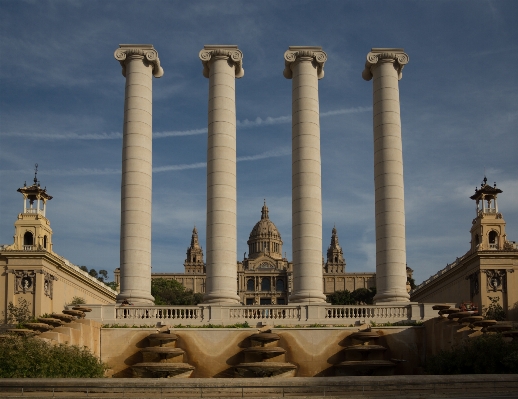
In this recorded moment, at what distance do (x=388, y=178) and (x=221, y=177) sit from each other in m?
15.7

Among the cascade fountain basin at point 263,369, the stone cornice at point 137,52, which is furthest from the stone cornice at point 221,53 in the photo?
the cascade fountain basin at point 263,369

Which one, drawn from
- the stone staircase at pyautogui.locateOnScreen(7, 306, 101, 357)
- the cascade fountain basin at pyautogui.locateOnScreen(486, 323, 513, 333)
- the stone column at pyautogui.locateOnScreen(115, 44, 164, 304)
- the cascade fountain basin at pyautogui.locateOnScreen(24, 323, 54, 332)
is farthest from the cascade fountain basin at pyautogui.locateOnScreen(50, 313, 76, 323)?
the cascade fountain basin at pyautogui.locateOnScreen(486, 323, 513, 333)

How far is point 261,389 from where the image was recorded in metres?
43.5

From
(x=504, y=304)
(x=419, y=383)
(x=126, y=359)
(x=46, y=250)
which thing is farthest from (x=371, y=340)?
(x=46, y=250)

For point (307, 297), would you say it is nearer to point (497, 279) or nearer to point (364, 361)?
point (364, 361)

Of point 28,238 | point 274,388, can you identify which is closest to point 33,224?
point 28,238

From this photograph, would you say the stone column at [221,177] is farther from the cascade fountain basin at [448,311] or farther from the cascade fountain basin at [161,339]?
the cascade fountain basin at [448,311]

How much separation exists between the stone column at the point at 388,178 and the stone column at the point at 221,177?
533 inches

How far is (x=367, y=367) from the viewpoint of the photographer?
64.2m

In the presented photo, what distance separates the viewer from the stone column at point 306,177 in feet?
255

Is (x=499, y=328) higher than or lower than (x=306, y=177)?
lower

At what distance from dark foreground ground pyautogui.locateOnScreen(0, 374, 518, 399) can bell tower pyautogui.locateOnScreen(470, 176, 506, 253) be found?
4080 inches

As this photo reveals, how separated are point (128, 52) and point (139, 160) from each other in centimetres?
1108

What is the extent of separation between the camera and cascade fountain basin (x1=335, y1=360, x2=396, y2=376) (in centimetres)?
6419
